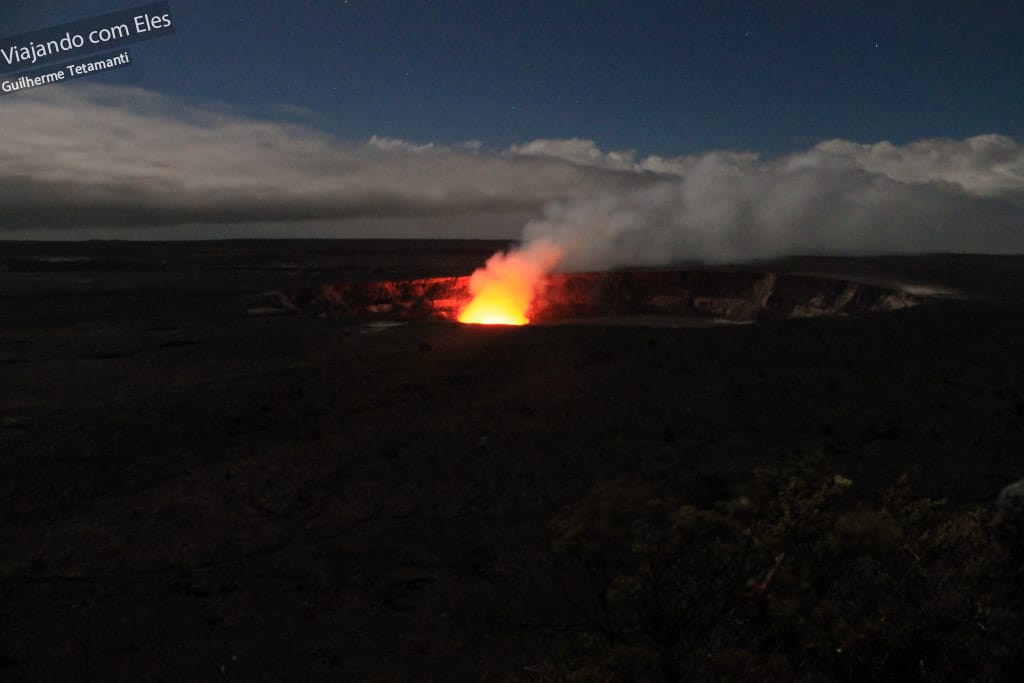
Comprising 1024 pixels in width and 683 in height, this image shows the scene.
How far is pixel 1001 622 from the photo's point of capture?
4277 mm

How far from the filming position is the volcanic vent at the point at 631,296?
169ft

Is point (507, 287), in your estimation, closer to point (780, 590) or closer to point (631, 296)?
point (631, 296)

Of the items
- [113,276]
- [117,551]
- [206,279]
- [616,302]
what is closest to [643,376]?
[117,551]

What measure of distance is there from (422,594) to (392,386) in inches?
537

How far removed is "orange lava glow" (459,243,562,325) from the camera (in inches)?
2008

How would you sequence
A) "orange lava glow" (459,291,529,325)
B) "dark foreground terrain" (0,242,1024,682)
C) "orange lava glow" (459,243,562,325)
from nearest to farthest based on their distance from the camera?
"dark foreground terrain" (0,242,1024,682)
"orange lava glow" (459,291,529,325)
"orange lava glow" (459,243,562,325)

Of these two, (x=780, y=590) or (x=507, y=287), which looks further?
(x=507, y=287)

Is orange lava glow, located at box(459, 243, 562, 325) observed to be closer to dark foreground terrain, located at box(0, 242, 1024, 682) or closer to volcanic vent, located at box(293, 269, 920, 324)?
volcanic vent, located at box(293, 269, 920, 324)

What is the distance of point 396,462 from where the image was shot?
16969 mm

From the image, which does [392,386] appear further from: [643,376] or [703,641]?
[703,641]

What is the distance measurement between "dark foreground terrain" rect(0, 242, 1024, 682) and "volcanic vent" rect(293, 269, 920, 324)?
54.3ft

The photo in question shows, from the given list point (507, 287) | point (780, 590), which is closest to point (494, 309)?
point (507, 287)

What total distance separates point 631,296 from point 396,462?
43689mm

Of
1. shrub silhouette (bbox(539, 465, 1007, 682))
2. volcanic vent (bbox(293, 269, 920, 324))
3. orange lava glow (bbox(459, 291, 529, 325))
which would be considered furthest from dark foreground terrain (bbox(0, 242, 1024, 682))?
volcanic vent (bbox(293, 269, 920, 324))
